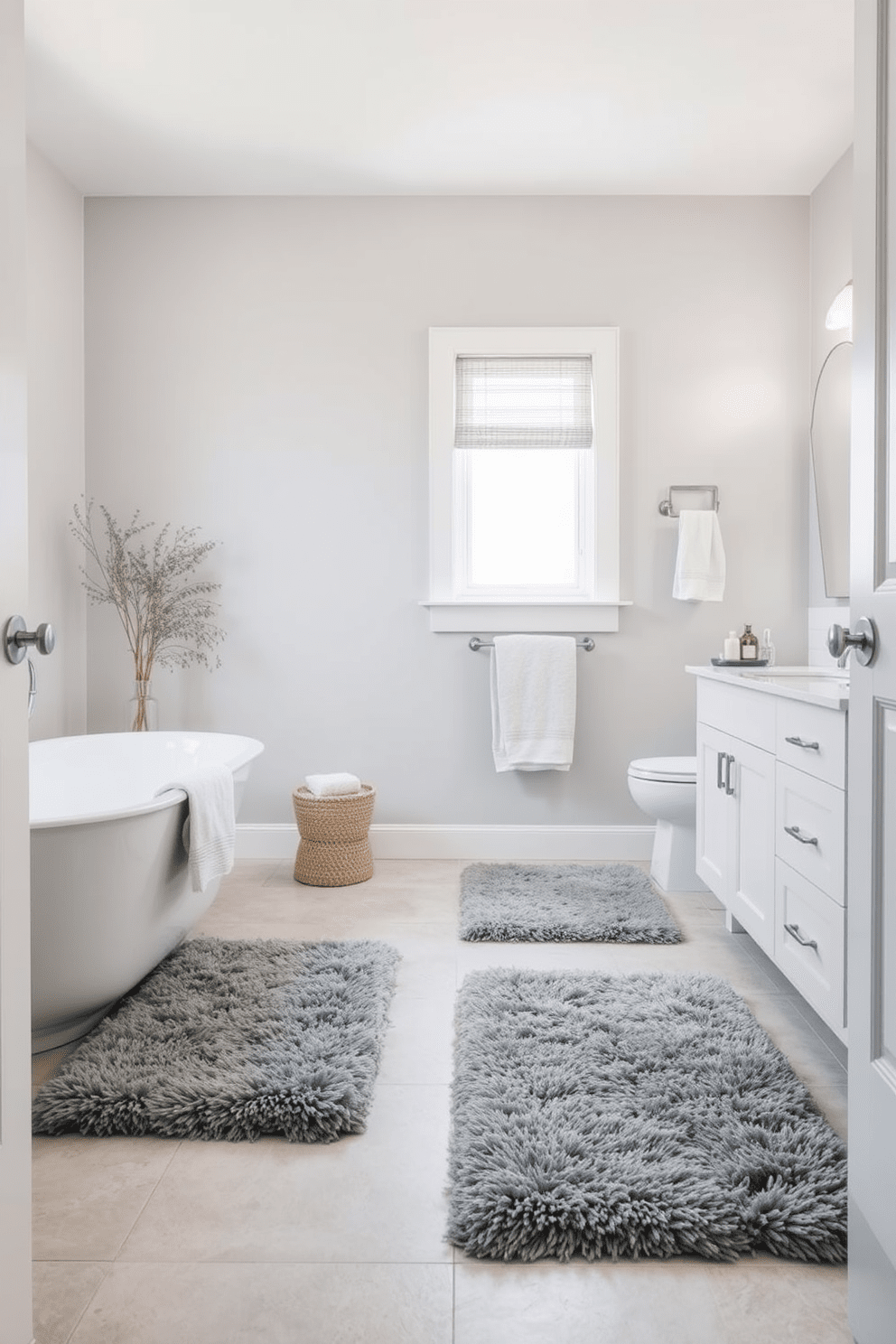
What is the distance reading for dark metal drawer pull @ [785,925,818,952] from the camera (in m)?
2.00

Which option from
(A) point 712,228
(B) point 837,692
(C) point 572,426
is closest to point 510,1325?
(B) point 837,692

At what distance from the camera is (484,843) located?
380 centimetres

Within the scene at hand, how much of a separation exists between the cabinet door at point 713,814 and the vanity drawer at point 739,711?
0.05m

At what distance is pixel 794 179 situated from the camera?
3.57 m

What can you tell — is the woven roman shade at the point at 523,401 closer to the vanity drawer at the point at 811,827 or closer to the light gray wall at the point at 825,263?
the light gray wall at the point at 825,263

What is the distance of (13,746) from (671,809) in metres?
2.53

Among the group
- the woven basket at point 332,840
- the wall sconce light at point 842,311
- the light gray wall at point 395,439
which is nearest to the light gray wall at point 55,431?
the light gray wall at point 395,439

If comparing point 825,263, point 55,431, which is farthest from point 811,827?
point 55,431

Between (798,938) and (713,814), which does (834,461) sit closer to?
(713,814)

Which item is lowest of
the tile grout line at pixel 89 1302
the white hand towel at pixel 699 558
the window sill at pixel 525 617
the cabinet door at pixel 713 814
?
the tile grout line at pixel 89 1302

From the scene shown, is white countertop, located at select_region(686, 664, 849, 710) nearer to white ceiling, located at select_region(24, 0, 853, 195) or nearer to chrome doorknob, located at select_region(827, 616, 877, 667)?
chrome doorknob, located at select_region(827, 616, 877, 667)

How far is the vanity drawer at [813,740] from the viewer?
185 centimetres

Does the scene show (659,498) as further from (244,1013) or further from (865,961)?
(865,961)

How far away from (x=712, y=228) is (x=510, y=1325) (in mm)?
3715
